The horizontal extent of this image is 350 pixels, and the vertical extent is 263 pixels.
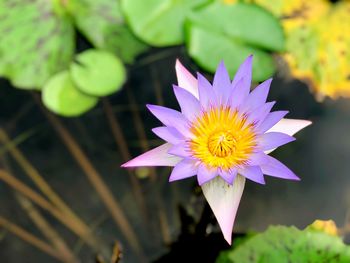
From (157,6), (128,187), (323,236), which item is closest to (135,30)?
(157,6)

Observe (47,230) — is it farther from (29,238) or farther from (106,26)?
(106,26)

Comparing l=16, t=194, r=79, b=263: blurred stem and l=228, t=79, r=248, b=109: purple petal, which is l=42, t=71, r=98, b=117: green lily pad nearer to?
l=16, t=194, r=79, b=263: blurred stem

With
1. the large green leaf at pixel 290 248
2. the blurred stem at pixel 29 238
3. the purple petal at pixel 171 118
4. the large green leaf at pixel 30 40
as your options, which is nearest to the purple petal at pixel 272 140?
the purple petal at pixel 171 118

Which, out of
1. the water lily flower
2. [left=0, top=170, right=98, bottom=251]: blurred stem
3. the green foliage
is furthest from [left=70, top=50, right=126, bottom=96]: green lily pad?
the water lily flower

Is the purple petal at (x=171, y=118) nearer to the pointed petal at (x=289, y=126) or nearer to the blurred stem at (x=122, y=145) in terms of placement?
the pointed petal at (x=289, y=126)

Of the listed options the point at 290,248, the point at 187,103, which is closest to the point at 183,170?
the point at 187,103

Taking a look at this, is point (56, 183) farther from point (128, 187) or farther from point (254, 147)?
point (254, 147)
